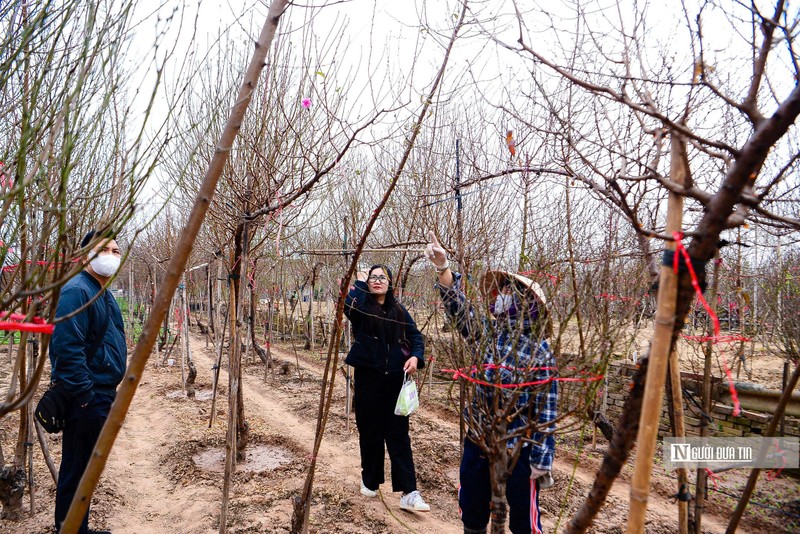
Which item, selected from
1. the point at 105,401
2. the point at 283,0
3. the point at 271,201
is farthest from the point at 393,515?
the point at 283,0

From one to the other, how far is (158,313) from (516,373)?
1.60 meters

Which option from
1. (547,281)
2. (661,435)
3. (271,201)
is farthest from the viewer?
(661,435)

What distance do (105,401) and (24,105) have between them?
221 cm

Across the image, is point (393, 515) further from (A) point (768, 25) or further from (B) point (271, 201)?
(A) point (768, 25)

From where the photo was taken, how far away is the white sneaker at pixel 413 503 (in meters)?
3.83

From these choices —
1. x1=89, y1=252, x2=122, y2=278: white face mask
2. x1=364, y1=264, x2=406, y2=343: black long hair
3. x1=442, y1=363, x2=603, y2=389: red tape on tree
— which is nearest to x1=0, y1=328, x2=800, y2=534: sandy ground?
x1=442, y1=363, x2=603, y2=389: red tape on tree

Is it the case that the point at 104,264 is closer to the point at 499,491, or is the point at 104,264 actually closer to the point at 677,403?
the point at 499,491

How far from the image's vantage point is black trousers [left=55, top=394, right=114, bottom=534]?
269 cm

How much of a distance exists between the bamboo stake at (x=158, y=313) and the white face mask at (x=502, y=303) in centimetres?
153

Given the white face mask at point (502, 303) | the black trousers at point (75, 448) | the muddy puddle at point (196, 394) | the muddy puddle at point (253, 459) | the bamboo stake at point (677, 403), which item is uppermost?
the white face mask at point (502, 303)

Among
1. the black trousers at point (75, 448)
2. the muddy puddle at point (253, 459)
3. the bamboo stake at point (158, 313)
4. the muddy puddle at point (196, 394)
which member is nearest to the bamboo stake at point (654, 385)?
the bamboo stake at point (158, 313)

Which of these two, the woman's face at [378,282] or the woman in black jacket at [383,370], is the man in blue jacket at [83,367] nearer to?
the woman in black jacket at [383,370]

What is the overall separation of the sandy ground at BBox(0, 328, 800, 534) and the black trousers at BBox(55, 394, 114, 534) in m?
1.00

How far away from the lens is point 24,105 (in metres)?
1.15
